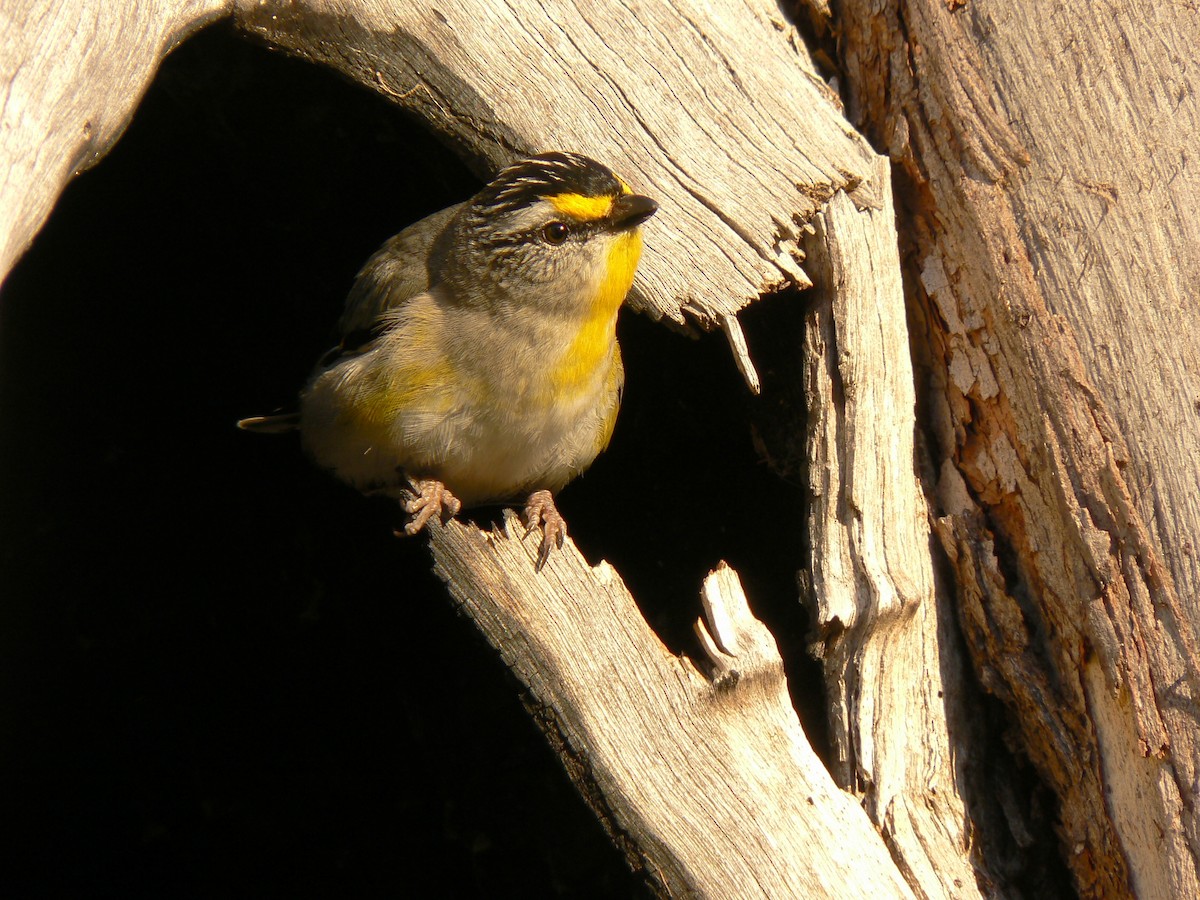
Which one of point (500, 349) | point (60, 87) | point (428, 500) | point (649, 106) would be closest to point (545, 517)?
point (428, 500)

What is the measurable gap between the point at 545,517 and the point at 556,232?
3.87 feet

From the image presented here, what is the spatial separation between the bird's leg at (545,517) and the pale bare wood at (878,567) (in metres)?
1.02

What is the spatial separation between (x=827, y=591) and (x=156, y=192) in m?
4.13

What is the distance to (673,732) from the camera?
3.47 metres

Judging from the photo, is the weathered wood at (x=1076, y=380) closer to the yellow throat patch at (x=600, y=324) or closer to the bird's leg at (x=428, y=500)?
the yellow throat patch at (x=600, y=324)

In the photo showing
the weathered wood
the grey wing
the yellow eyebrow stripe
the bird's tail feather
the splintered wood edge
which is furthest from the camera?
the bird's tail feather

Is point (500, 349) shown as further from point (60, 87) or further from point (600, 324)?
point (60, 87)

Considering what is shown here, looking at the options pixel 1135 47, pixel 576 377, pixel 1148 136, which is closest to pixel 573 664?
pixel 576 377

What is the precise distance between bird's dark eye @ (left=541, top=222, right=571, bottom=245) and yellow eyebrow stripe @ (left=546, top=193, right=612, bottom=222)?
0.10m

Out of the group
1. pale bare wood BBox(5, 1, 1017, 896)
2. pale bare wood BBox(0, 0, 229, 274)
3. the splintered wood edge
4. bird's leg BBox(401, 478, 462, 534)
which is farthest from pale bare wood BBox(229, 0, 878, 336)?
the splintered wood edge

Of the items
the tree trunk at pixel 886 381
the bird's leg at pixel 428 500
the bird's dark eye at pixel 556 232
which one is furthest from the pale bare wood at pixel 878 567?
the bird's leg at pixel 428 500

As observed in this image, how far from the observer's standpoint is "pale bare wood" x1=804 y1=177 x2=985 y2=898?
381 centimetres

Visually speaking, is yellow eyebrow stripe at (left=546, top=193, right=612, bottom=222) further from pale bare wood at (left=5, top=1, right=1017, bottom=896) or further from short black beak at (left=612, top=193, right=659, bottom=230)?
pale bare wood at (left=5, top=1, right=1017, bottom=896)

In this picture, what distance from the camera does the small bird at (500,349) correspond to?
4.20 m
